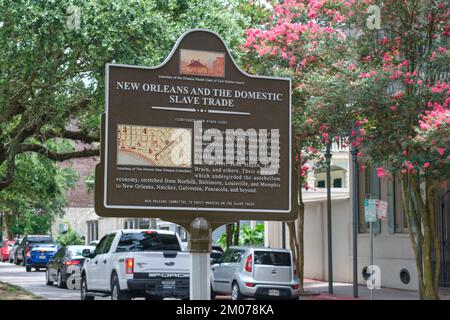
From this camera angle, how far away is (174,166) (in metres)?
8.17

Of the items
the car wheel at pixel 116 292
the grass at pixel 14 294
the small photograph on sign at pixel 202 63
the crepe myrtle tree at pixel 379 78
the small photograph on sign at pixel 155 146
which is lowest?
the grass at pixel 14 294

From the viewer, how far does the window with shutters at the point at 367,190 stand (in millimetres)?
28922

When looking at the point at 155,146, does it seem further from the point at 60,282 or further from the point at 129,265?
the point at 60,282

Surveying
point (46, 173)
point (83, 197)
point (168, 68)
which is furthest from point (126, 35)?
point (83, 197)

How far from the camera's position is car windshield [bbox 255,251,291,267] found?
22.0 m

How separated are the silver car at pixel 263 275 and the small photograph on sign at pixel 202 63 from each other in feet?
44.5

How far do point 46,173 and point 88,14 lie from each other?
1754cm

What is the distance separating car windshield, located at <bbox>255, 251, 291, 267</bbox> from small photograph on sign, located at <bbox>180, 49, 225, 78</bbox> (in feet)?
45.4

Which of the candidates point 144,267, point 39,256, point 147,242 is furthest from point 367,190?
point 39,256

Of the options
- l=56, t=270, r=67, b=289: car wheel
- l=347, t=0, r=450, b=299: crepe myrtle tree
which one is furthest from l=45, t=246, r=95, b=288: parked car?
l=347, t=0, r=450, b=299: crepe myrtle tree

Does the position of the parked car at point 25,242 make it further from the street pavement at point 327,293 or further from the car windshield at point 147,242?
the car windshield at point 147,242

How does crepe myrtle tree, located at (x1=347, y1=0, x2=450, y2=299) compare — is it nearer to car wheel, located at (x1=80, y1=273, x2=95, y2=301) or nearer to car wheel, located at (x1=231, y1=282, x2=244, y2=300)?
car wheel, located at (x1=231, y1=282, x2=244, y2=300)

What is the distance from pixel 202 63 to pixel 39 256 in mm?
35756

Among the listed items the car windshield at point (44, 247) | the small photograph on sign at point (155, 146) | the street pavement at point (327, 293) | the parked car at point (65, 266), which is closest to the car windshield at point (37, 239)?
the car windshield at point (44, 247)
